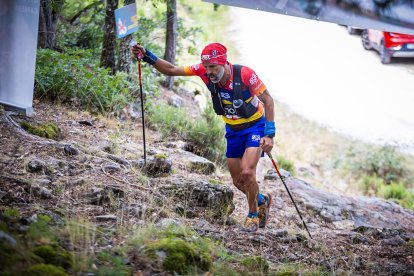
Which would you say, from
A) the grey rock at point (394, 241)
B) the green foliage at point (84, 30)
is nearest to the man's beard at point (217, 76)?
the grey rock at point (394, 241)

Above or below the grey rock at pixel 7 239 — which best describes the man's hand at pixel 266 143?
above

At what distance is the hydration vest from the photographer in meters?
6.66

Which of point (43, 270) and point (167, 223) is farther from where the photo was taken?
point (167, 223)

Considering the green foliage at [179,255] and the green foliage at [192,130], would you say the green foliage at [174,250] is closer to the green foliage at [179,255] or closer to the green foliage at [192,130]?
the green foliage at [179,255]

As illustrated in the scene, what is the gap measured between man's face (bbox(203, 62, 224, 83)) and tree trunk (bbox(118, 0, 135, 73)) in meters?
3.94

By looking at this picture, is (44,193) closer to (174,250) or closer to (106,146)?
(174,250)

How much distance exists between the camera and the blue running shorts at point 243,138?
22.6 feet

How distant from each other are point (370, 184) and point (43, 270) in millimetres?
10386

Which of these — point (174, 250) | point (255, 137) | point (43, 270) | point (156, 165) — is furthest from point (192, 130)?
point (43, 270)

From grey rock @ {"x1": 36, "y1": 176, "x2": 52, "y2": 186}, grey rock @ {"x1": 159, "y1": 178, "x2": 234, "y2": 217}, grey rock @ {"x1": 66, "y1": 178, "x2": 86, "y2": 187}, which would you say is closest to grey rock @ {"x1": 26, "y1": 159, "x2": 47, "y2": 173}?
grey rock @ {"x1": 36, "y1": 176, "x2": 52, "y2": 186}

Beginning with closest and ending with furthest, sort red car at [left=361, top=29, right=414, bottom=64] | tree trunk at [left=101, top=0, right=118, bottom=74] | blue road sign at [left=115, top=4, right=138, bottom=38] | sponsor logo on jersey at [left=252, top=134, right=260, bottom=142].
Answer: sponsor logo on jersey at [left=252, top=134, right=260, bottom=142] → blue road sign at [left=115, top=4, right=138, bottom=38] → tree trunk at [left=101, top=0, right=118, bottom=74] → red car at [left=361, top=29, right=414, bottom=64]

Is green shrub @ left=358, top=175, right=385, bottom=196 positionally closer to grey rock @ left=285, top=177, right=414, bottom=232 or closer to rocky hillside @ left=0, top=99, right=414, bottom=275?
grey rock @ left=285, top=177, right=414, bottom=232

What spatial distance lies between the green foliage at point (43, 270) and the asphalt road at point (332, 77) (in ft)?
37.1

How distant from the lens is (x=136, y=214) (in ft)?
19.3
